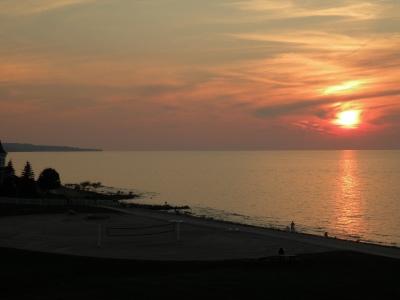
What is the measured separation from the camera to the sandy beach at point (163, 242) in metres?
37.7

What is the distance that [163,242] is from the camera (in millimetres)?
42875

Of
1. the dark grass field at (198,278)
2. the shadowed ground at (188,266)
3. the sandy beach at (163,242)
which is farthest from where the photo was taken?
the sandy beach at (163,242)

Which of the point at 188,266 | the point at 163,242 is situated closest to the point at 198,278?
the point at 188,266

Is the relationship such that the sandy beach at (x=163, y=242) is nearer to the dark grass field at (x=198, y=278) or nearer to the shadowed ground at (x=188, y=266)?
the shadowed ground at (x=188, y=266)

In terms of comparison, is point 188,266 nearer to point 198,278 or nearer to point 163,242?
point 198,278

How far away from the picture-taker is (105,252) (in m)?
38.0

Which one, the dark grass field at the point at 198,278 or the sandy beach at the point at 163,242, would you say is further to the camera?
the sandy beach at the point at 163,242

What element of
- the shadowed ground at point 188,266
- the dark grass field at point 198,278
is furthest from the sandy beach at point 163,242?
the dark grass field at point 198,278

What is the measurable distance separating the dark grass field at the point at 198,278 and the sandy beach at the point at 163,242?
2681mm

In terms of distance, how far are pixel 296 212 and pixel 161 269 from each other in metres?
70.3

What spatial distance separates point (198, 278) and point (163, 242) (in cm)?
1425

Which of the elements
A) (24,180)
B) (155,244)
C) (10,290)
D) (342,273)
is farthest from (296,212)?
(10,290)

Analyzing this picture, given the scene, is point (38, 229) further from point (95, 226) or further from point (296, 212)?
point (296, 212)

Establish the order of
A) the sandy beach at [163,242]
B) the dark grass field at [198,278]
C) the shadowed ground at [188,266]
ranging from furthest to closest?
the sandy beach at [163,242], the shadowed ground at [188,266], the dark grass field at [198,278]
